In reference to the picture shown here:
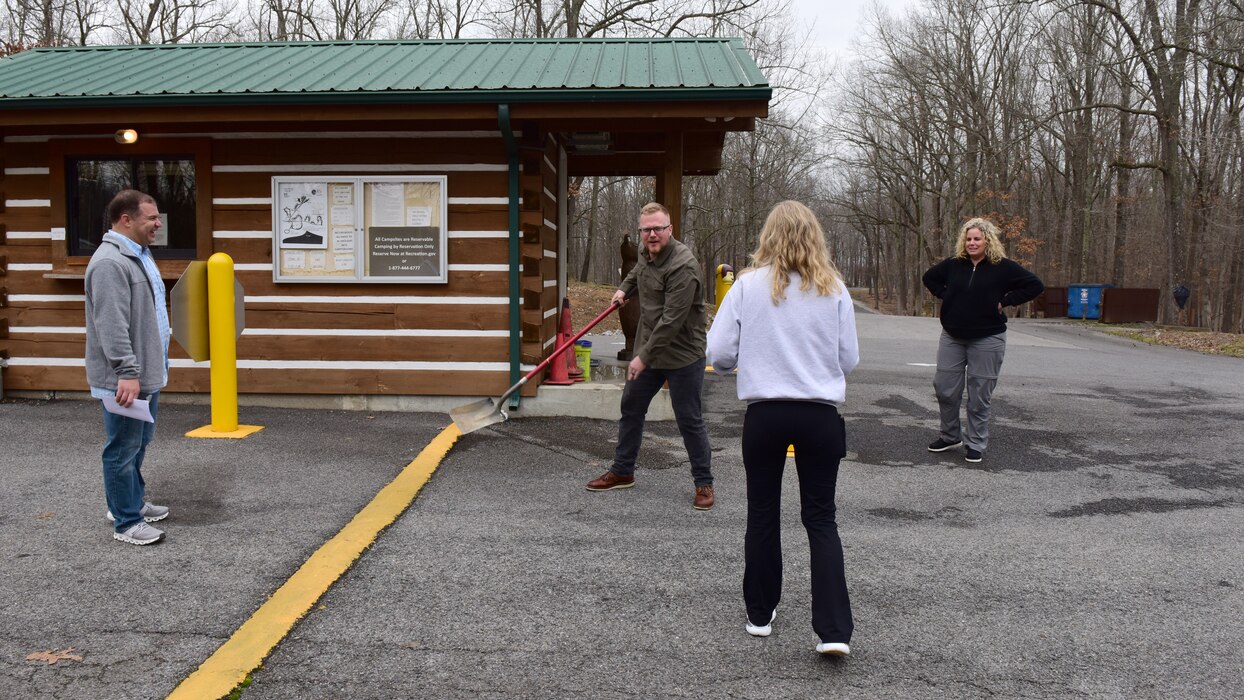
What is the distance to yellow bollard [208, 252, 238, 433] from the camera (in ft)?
22.2

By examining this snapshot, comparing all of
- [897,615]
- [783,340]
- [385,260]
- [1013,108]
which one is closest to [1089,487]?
[897,615]

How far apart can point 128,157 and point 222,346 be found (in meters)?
2.54

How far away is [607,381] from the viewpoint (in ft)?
28.5

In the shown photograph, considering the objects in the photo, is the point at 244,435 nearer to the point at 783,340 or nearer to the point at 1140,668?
the point at 783,340

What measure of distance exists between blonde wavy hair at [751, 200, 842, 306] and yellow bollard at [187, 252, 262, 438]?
4972 mm

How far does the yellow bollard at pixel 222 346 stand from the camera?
267 inches

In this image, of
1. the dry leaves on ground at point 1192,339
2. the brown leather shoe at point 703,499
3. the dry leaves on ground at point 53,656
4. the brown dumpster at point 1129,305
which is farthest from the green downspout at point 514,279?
the brown dumpster at point 1129,305

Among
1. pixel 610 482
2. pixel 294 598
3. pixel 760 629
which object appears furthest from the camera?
pixel 610 482

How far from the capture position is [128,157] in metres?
8.09

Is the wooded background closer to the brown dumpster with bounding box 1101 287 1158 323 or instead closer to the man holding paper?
the brown dumpster with bounding box 1101 287 1158 323

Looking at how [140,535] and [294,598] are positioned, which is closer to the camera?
[294,598]

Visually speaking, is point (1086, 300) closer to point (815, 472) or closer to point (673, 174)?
point (673, 174)

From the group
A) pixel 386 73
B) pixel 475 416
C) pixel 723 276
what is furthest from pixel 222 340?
pixel 723 276

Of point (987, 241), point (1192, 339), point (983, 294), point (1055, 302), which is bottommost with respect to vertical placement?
point (1192, 339)
